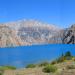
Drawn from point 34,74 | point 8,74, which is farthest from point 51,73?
point 8,74

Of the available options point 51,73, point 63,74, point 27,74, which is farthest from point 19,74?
point 63,74

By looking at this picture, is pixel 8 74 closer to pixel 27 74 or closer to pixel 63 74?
pixel 27 74

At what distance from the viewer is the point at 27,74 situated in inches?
696

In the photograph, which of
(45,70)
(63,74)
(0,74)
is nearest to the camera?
(63,74)

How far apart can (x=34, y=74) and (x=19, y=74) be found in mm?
958

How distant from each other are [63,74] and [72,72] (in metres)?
0.62

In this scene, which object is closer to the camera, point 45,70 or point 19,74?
point 19,74

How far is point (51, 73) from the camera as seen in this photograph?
1748 cm

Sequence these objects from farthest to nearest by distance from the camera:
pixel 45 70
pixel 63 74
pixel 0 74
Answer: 1. pixel 45 70
2. pixel 0 74
3. pixel 63 74

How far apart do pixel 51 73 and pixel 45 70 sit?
64.1 inches

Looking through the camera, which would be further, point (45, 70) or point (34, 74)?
point (45, 70)

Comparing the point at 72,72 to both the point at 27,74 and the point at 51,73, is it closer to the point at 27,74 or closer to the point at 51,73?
the point at 51,73

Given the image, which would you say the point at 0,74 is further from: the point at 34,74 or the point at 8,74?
the point at 34,74

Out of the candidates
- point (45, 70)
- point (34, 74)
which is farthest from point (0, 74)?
point (45, 70)
